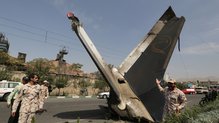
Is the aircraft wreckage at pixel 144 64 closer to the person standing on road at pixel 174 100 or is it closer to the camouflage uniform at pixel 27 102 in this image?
the person standing on road at pixel 174 100

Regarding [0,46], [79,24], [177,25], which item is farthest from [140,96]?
[0,46]

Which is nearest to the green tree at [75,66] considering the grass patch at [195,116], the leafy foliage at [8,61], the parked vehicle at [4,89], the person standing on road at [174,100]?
the leafy foliage at [8,61]

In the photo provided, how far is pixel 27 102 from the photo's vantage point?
5770mm

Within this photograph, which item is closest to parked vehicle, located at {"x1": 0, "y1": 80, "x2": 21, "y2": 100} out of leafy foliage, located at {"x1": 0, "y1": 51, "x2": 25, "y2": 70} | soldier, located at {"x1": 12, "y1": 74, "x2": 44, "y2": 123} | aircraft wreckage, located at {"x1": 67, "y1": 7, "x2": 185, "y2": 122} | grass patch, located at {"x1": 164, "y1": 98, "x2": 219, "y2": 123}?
aircraft wreckage, located at {"x1": 67, "y1": 7, "x2": 185, "y2": 122}

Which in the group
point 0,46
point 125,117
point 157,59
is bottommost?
point 125,117

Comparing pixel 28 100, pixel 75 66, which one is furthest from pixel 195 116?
pixel 75 66

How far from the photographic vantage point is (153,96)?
10.1 m

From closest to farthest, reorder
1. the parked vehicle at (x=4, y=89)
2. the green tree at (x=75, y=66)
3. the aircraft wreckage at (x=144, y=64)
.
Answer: the aircraft wreckage at (x=144, y=64)
the parked vehicle at (x=4, y=89)
the green tree at (x=75, y=66)

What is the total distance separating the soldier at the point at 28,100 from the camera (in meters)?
5.70

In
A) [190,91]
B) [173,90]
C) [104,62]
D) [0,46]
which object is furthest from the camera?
[0,46]

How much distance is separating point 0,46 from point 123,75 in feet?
174

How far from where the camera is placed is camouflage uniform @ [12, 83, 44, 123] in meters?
5.69

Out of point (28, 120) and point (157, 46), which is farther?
point (157, 46)

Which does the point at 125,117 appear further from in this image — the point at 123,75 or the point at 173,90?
the point at 173,90
